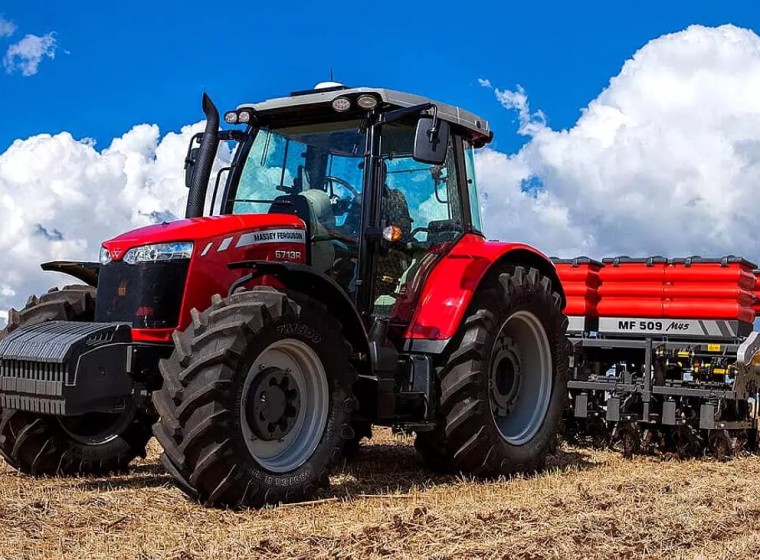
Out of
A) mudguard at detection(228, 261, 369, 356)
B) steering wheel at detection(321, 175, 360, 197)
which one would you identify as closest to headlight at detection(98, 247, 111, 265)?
mudguard at detection(228, 261, 369, 356)

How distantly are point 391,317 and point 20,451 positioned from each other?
2.71 metres

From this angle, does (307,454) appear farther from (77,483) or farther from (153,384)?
(77,483)

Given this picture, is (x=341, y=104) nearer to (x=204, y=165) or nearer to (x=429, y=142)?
(x=429, y=142)

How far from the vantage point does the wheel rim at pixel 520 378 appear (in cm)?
786

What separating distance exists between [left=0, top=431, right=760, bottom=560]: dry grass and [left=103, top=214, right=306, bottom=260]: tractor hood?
1587 mm

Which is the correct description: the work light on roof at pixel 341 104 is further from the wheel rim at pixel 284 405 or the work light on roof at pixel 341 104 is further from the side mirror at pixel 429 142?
the wheel rim at pixel 284 405

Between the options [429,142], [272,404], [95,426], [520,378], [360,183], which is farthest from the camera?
[520,378]

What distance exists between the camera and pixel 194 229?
21.2ft

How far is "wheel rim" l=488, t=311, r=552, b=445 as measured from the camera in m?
7.86

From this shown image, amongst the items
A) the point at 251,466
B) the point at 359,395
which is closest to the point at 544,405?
the point at 359,395

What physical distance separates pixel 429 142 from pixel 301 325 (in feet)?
4.99

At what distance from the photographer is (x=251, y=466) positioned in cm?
583

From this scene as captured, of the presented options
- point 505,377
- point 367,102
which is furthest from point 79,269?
point 505,377

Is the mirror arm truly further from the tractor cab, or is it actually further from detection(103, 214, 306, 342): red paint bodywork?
detection(103, 214, 306, 342): red paint bodywork
